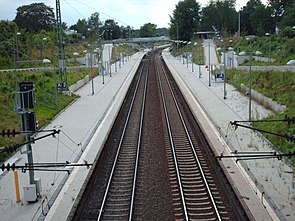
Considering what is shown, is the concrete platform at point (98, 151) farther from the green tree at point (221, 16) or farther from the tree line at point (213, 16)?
the green tree at point (221, 16)

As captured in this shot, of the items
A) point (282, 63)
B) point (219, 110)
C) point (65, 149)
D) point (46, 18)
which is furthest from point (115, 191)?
point (46, 18)

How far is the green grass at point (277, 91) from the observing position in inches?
741

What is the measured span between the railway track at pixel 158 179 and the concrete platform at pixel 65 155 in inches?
19.3

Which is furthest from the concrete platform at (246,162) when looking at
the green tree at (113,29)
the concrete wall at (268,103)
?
the green tree at (113,29)

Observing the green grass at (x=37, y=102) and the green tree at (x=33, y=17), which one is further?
the green tree at (x=33, y=17)

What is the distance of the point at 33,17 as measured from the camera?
96688mm

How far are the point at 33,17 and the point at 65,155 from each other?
8381 cm

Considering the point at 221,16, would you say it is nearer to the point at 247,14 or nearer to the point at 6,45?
the point at 247,14

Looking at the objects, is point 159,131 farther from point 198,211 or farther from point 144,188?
point 198,211

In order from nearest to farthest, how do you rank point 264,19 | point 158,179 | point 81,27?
1. point 158,179
2. point 264,19
3. point 81,27

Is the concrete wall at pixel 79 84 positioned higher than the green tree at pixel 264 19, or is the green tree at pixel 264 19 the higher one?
the green tree at pixel 264 19

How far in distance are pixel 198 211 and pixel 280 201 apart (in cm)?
238

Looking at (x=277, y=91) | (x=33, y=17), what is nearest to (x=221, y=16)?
(x=33, y=17)

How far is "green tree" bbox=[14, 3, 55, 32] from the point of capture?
3773 inches
